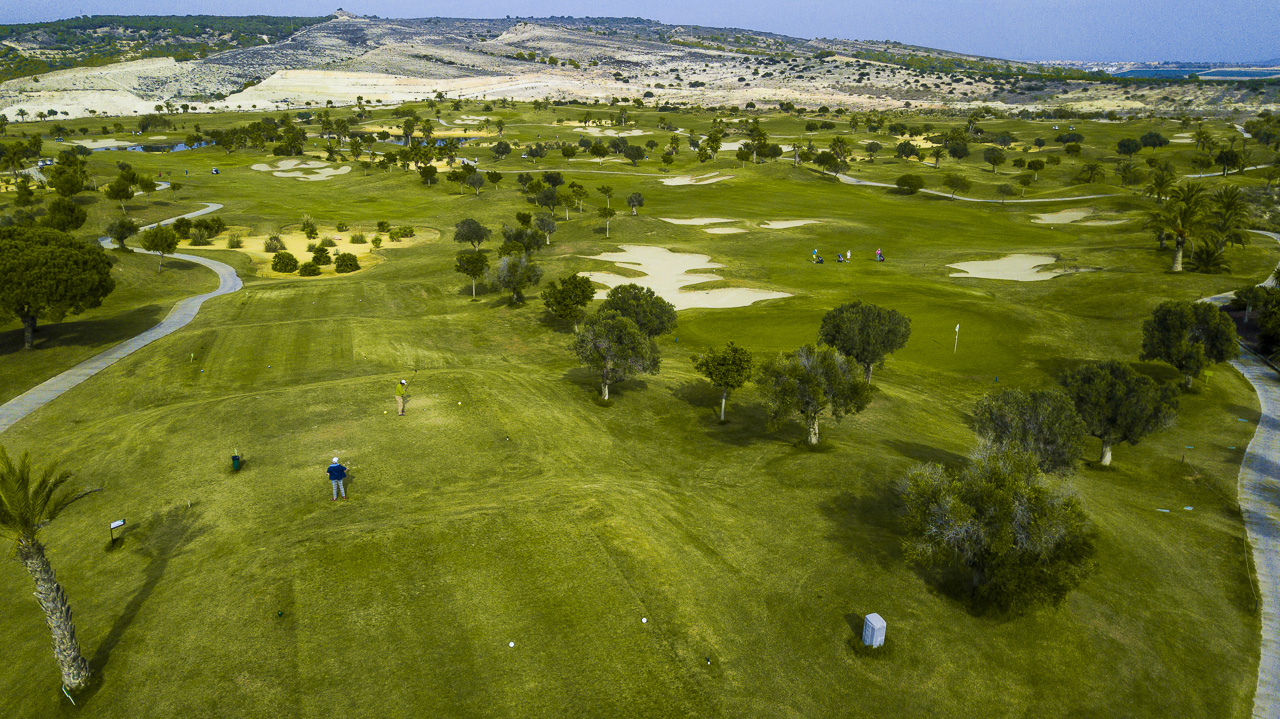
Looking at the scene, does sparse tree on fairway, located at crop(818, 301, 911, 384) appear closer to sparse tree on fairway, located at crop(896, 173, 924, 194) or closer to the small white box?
the small white box

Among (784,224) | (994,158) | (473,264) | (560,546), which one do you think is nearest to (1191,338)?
(560,546)

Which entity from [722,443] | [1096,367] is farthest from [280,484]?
[1096,367]

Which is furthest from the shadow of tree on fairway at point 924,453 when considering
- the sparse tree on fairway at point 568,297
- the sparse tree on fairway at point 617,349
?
the sparse tree on fairway at point 568,297

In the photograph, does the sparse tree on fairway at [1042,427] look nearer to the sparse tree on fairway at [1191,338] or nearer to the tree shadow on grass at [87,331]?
the sparse tree on fairway at [1191,338]

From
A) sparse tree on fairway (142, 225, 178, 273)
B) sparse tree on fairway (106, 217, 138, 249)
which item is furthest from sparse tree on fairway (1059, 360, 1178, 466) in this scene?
sparse tree on fairway (106, 217, 138, 249)

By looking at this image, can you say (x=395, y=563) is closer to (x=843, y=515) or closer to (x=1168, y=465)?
(x=843, y=515)

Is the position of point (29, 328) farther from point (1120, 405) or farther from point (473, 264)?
point (1120, 405)
